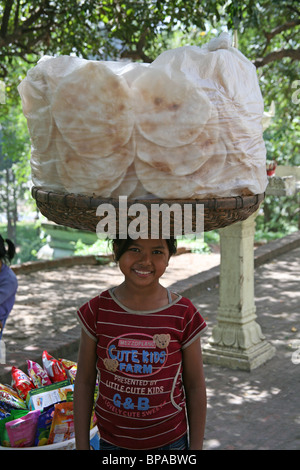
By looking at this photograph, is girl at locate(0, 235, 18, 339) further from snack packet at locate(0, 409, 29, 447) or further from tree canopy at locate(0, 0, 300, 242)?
tree canopy at locate(0, 0, 300, 242)

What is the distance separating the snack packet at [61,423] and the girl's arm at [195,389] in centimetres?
65

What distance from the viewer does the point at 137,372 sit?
208cm

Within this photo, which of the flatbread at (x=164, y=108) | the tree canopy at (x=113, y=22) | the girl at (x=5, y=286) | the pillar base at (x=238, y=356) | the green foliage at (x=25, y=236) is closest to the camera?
the flatbread at (x=164, y=108)

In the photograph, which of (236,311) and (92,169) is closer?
(92,169)

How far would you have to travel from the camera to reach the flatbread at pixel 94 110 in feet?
6.05

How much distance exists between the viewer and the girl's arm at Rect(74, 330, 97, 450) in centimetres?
220

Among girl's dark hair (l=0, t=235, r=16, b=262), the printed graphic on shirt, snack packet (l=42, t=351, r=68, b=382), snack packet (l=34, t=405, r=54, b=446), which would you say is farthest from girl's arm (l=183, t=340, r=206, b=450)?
girl's dark hair (l=0, t=235, r=16, b=262)

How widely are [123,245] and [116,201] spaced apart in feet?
1.08

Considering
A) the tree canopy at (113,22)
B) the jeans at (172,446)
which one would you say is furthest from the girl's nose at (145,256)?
the tree canopy at (113,22)

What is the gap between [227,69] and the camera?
1.95 metres

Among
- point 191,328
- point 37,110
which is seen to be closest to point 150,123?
point 37,110

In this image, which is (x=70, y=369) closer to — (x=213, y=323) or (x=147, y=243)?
(x=147, y=243)

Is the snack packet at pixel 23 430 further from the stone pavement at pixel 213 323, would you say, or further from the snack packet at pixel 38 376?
the stone pavement at pixel 213 323
